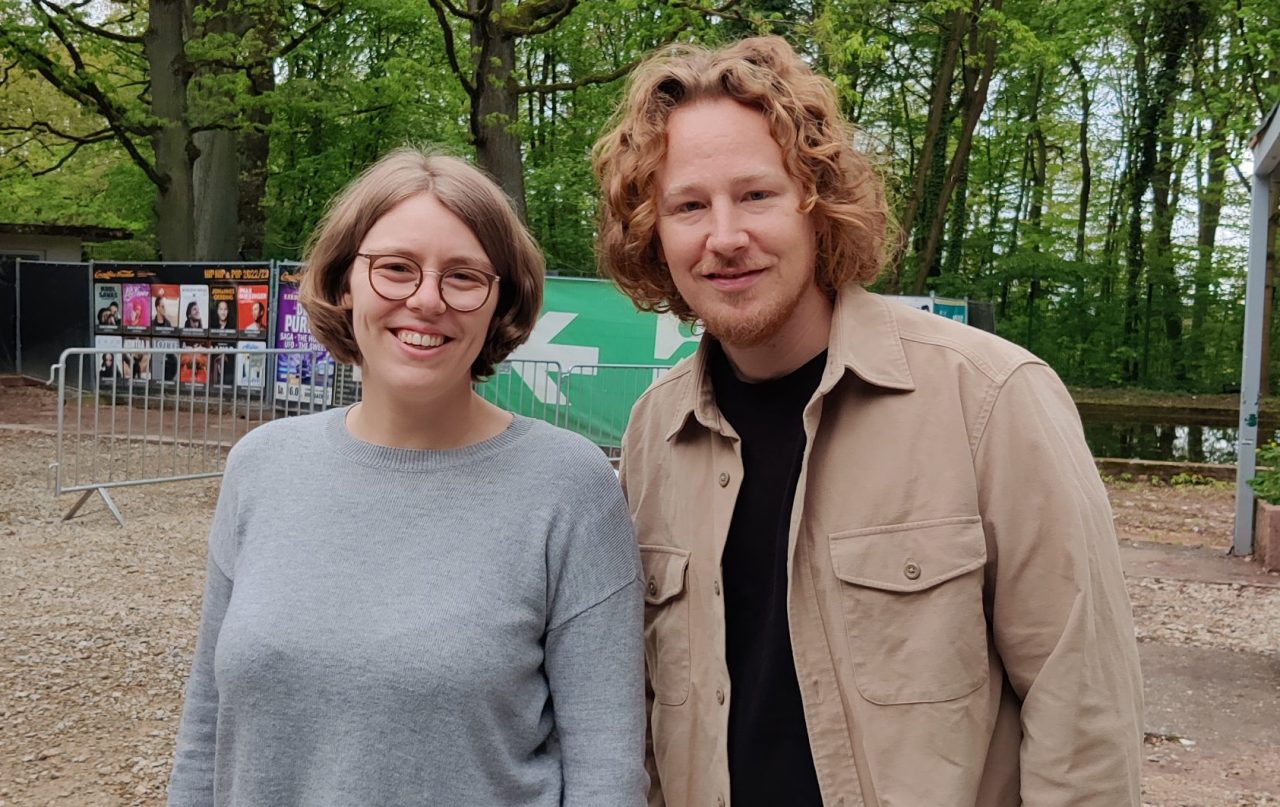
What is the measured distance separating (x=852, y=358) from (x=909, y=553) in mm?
349

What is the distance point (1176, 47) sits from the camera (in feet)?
87.3

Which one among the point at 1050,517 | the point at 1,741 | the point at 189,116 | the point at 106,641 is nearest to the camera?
the point at 1050,517

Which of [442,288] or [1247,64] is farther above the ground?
[1247,64]

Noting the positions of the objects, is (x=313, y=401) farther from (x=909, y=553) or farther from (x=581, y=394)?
(x=909, y=553)

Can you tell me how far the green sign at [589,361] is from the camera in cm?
1187

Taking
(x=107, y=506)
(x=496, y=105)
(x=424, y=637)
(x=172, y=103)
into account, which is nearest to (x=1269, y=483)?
(x=424, y=637)

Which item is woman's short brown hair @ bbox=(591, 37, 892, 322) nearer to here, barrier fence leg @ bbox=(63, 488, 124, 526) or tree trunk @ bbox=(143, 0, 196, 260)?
barrier fence leg @ bbox=(63, 488, 124, 526)

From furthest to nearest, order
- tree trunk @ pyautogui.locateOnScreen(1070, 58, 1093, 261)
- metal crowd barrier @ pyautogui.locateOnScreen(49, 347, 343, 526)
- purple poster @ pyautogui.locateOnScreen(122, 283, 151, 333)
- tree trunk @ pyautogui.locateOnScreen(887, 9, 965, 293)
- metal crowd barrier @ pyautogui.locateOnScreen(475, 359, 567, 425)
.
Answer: tree trunk @ pyautogui.locateOnScreen(1070, 58, 1093, 261)
tree trunk @ pyautogui.locateOnScreen(887, 9, 965, 293)
purple poster @ pyautogui.locateOnScreen(122, 283, 151, 333)
metal crowd barrier @ pyautogui.locateOnScreen(475, 359, 567, 425)
metal crowd barrier @ pyautogui.locateOnScreen(49, 347, 343, 526)

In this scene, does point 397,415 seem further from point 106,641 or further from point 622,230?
point 106,641

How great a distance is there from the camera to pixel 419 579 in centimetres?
176

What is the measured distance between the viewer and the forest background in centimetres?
1794

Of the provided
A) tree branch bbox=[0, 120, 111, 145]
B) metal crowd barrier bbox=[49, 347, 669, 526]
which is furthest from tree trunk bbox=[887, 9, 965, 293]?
tree branch bbox=[0, 120, 111, 145]

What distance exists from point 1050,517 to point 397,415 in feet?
3.63

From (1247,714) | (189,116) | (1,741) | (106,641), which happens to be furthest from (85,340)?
(1247,714)
